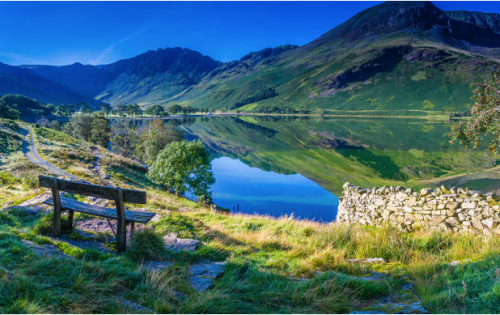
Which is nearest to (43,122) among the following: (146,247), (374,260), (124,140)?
(124,140)

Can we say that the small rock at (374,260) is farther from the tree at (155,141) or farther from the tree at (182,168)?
the tree at (155,141)

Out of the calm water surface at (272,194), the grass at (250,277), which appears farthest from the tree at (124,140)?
the grass at (250,277)

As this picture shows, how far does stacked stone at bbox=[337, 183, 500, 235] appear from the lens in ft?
31.8

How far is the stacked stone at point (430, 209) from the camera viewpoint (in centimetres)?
970

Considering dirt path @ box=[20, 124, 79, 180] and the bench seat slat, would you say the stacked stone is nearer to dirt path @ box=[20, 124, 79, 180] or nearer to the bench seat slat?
the bench seat slat

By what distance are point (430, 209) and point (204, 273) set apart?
988 cm

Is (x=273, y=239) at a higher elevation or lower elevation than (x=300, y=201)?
higher

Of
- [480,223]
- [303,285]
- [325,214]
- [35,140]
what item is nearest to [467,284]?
[303,285]

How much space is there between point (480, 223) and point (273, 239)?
Result: 7655mm

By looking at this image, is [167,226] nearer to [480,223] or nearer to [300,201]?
[480,223]

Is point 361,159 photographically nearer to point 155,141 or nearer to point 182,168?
point 155,141

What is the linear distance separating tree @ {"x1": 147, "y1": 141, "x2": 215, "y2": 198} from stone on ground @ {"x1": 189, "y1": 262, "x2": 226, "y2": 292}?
24357mm

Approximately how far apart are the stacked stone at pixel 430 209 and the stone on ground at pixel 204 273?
9.03 meters

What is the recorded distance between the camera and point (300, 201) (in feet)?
124
